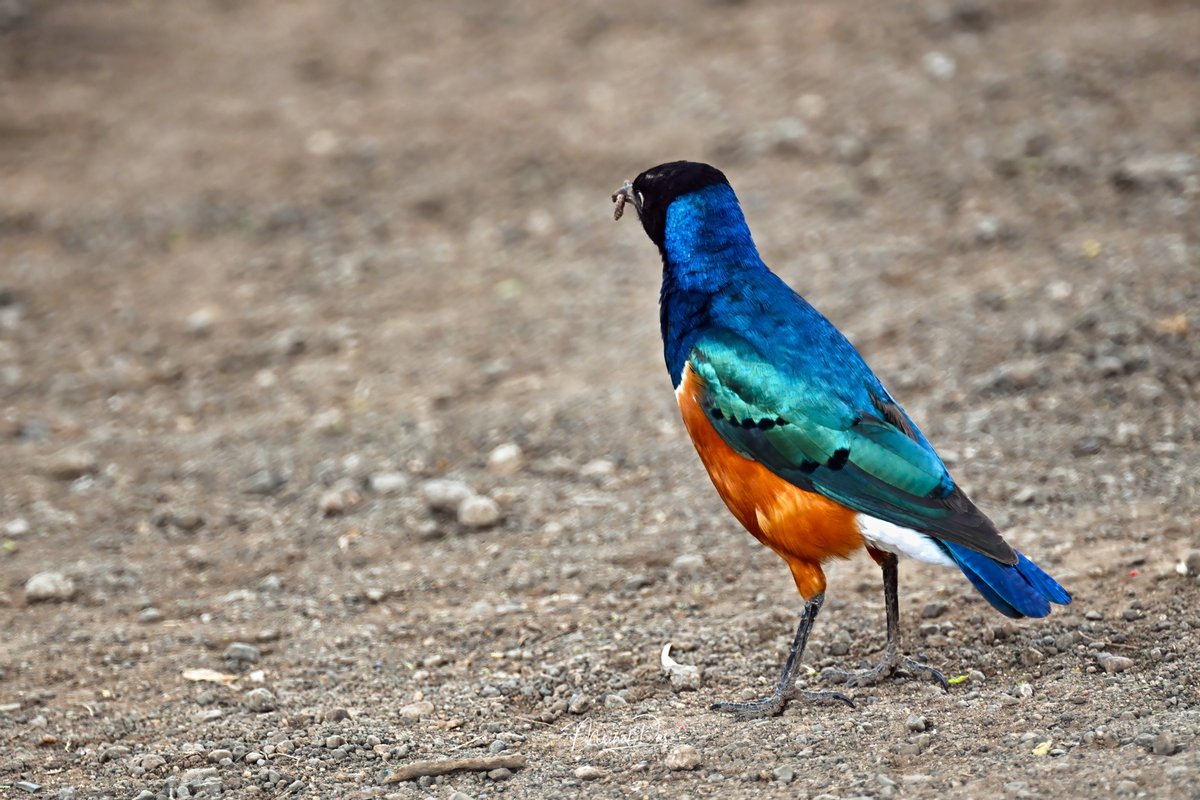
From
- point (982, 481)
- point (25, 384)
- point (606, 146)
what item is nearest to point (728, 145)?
point (606, 146)

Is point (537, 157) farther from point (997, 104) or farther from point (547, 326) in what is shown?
point (997, 104)

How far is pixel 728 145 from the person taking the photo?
29.9 feet

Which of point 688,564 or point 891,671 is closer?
point 891,671

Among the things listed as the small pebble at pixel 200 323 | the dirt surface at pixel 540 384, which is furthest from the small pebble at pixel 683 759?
the small pebble at pixel 200 323

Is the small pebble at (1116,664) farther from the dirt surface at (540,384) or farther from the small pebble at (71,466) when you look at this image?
the small pebble at (71,466)

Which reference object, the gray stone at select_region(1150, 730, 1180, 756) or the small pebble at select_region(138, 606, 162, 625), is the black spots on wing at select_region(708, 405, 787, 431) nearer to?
the gray stone at select_region(1150, 730, 1180, 756)

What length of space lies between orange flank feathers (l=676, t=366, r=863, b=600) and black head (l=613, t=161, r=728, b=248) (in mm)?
551

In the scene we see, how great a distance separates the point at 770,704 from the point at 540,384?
125 inches

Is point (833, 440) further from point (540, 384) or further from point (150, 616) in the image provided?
point (540, 384)

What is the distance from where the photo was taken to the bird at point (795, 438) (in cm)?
409

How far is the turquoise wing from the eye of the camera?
4.10 metres

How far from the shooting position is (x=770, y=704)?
168 inches

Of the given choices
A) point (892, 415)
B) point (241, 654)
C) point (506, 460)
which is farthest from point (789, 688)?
point (506, 460)

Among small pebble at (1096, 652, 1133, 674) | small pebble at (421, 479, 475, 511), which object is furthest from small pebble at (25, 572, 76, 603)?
small pebble at (1096, 652, 1133, 674)
